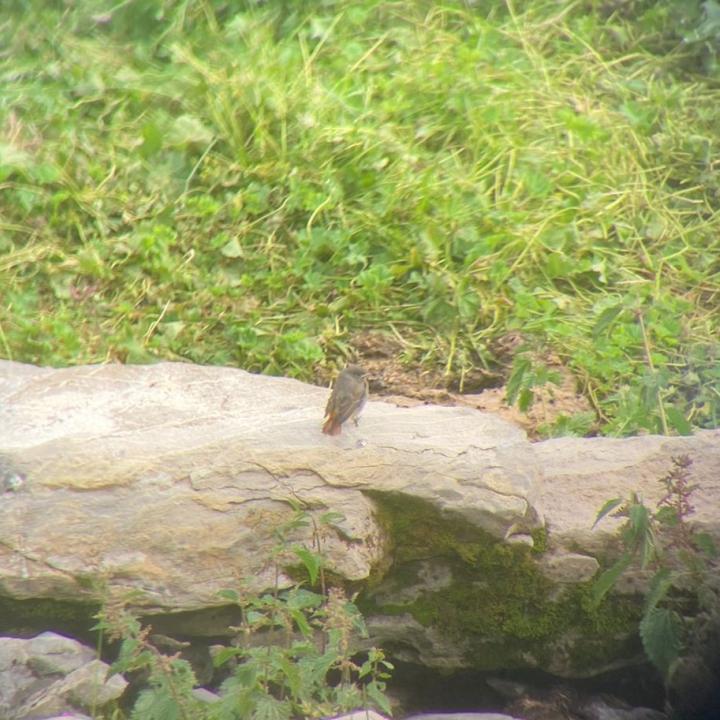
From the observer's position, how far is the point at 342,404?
4160 millimetres

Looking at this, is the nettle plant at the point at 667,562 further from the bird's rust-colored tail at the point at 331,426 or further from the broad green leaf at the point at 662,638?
the bird's rust-colored tail at the point at 331,426

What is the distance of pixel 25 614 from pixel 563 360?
8.78 ft

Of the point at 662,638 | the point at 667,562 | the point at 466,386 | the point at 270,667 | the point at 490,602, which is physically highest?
the point at 270,667

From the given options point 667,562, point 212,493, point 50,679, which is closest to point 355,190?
point 212,493

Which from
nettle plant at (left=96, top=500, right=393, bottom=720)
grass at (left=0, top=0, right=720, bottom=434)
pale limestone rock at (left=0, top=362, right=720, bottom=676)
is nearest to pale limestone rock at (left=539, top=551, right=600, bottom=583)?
pale limestone rock at (left=0, top=362, right=720, bottom=676)

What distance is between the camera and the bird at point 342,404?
4.13m

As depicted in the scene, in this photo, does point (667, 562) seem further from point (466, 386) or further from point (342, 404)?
point (466, 386)

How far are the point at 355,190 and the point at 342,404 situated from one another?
7.71 ft

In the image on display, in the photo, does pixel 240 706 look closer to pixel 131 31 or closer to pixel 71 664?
pixel 71 664

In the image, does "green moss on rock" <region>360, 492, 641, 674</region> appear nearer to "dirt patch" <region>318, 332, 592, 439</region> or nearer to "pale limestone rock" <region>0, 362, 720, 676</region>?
"pale limestone rock" <region>0, 362, 720, 676</region>

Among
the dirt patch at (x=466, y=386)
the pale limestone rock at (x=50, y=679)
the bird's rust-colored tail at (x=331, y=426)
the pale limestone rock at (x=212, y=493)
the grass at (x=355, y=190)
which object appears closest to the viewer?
the pale limestone rock at (x=50, y=679)

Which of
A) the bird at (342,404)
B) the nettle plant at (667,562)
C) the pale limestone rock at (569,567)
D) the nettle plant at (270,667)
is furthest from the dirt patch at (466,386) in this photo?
the nettle plant at (270,667)

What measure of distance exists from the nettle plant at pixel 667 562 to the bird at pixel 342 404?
0.88 metres

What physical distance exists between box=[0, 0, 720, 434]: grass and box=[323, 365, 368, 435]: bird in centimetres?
130
